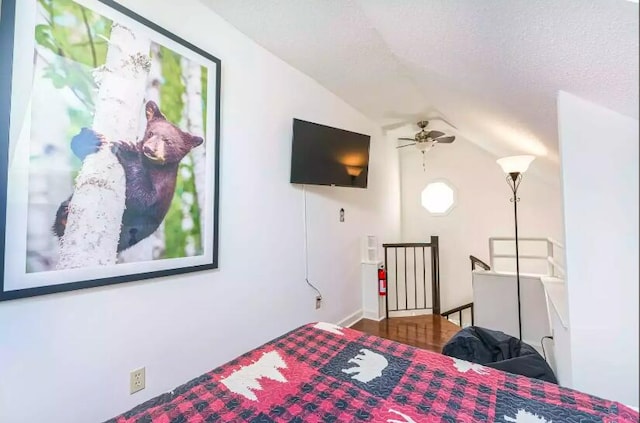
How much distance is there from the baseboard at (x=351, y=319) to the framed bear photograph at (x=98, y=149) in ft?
5.87

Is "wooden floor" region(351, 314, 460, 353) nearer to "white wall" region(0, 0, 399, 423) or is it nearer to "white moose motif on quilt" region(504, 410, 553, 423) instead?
"white wall" region(0, 0, 399, 423)

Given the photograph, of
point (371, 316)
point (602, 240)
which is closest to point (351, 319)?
point (371, 316)

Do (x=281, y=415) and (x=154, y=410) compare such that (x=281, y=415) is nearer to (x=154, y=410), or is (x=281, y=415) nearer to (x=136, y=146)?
(x=154, y=410)

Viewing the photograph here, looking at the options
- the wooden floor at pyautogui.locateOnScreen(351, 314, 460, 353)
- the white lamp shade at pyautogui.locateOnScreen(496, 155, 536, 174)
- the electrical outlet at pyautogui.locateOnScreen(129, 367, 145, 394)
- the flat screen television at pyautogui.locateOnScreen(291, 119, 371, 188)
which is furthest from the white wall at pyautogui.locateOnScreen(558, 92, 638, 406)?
the wooden floor at pyautogui.locateOnScreen(351, 314, 460, 353)

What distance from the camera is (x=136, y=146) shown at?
136 centimetres

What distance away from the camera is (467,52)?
133 cm

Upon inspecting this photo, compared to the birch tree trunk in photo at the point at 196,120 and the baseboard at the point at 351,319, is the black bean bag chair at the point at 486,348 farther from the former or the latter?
the birch tree trunk in photo at the point at 196,120

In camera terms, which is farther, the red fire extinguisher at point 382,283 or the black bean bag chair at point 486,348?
the red fire extinguisher at point 382,283

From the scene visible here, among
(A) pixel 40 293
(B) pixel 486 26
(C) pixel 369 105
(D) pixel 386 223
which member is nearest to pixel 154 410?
(A) pixel 40 293

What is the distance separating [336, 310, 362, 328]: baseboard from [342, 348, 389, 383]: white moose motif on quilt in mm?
1756

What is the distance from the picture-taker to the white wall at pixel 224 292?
112cm

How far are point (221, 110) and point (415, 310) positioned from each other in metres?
3.04

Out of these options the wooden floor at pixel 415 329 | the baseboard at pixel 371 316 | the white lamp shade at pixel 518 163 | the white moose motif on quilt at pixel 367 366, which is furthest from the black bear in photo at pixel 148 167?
the baseboard at pixel 371 316

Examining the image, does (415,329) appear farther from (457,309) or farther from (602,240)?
(602,240)
